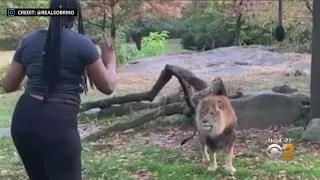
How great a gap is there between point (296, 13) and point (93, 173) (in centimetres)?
1632

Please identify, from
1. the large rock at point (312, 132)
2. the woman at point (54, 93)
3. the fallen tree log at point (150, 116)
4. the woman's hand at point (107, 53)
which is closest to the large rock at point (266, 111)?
the fallen tree log at point (150, 116)

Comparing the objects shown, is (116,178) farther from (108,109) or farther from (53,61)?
(108,109)

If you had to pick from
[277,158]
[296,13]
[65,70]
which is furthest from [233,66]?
[65,70]

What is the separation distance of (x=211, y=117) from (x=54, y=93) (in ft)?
7.07

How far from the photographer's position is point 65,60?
2.73m

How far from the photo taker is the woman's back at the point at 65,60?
2.73m

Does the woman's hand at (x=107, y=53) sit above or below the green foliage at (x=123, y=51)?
above

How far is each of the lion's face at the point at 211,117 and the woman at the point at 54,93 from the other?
6.46ft

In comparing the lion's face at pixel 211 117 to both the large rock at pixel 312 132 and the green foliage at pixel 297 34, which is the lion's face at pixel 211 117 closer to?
the large rock at pixel 312 132

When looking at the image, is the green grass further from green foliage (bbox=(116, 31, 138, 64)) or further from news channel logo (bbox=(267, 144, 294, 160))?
green foliage (bbox=(116, 31, 138, 64))

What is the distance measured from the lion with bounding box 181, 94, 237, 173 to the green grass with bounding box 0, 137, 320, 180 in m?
0.16

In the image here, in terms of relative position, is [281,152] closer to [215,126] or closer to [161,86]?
[215,126]

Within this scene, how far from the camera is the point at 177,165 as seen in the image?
5.39 meters

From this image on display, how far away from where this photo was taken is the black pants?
270cm
